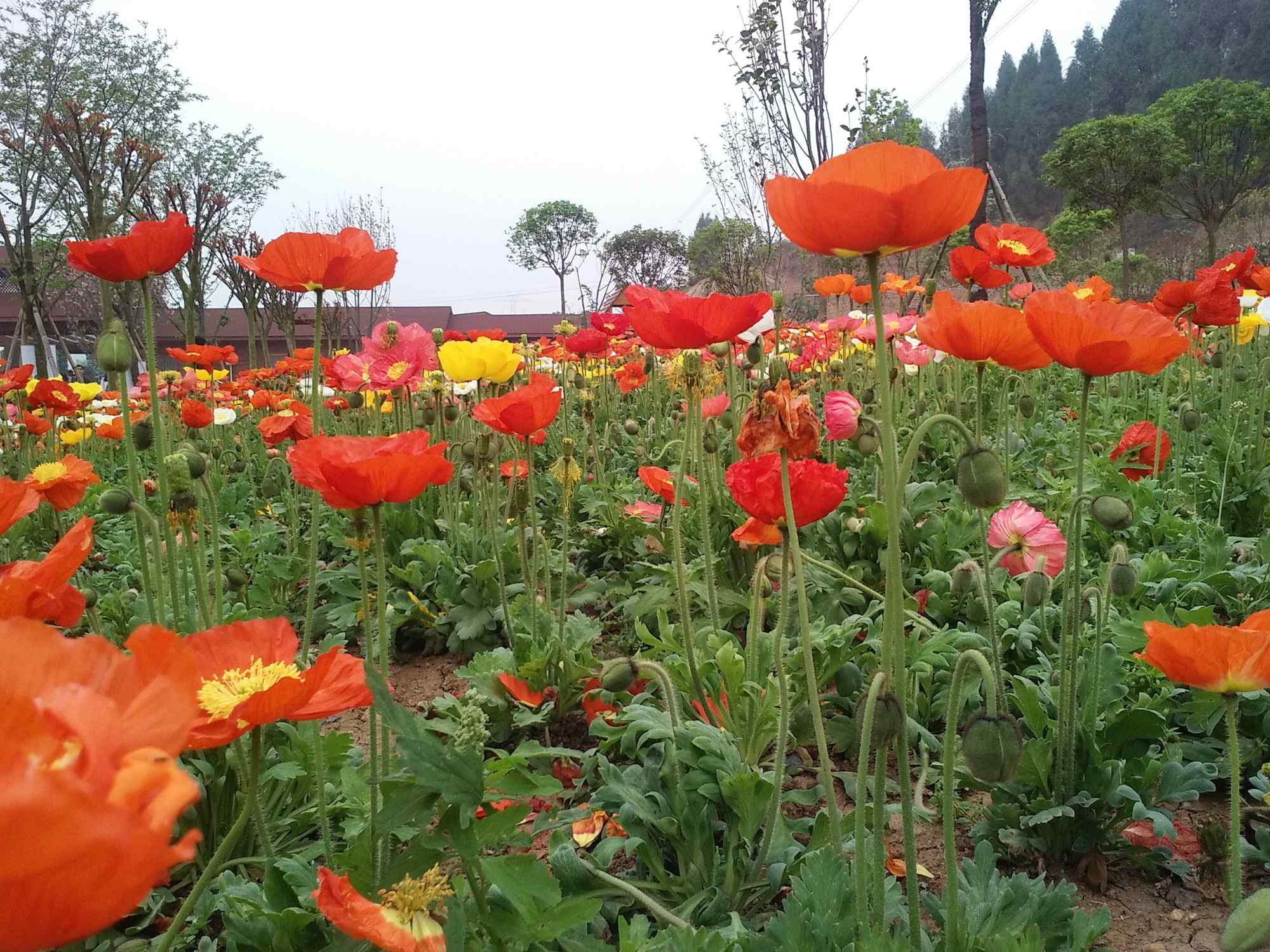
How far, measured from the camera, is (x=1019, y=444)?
297 centimetres

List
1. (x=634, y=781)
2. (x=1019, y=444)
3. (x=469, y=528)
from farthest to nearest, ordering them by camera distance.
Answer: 1. (x=1019, y=444)
2. (x=469, y=528)
3. (x=634, y=781)

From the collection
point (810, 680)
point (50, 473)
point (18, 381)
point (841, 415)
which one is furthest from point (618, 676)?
point (18, 381)

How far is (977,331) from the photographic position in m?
1.13

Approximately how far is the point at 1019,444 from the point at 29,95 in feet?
60.7

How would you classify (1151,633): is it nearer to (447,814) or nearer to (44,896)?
(447,814)

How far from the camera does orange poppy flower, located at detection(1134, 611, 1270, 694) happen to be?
81 centimetres

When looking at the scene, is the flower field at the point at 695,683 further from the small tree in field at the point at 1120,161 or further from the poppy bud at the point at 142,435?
the small tree in field at the point at 1120,161

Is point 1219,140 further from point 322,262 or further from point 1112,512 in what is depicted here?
point 322,262

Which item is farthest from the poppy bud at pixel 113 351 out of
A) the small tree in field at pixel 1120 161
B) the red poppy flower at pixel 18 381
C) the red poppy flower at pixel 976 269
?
the small tree in field at pixel 1120 161

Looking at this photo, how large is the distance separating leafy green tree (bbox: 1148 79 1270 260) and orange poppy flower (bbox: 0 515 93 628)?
25125 millimetres

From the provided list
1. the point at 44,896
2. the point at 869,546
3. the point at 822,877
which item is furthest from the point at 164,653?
the point at 869,546

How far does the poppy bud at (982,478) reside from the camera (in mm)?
858

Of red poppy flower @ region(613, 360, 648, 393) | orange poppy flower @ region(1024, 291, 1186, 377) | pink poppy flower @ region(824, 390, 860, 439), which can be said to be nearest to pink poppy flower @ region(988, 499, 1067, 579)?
pink poppy flower @ region(824, 390, 860, 439)

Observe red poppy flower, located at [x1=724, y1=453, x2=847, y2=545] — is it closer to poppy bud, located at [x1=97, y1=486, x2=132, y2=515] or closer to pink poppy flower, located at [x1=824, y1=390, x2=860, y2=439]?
pink poppy flower, located at [x1=824, y1=390, x2=860, y2=439]
